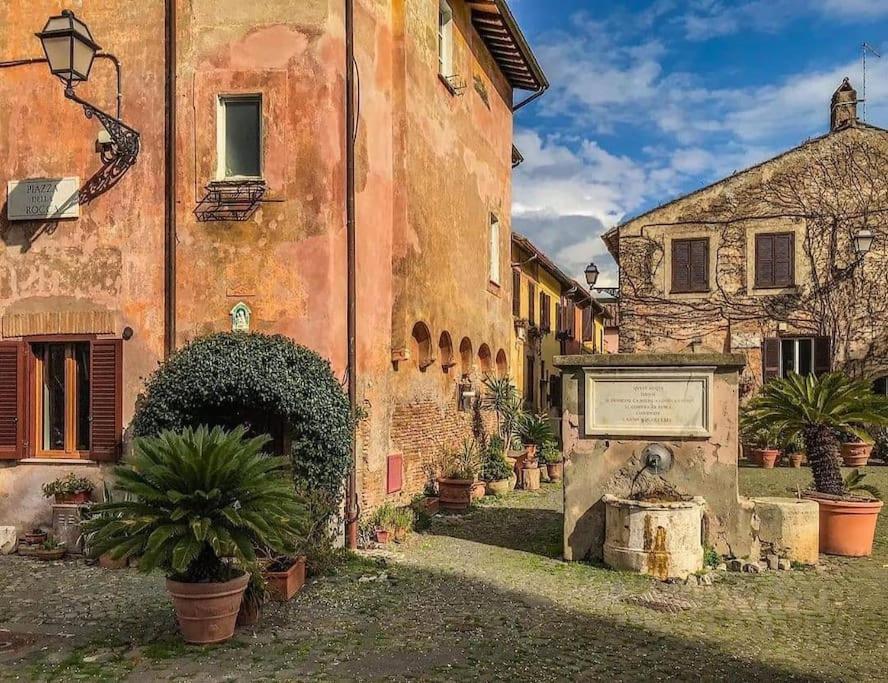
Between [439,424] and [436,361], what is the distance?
1081 millimetres

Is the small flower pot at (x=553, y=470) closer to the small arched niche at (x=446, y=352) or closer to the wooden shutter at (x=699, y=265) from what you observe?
the small arched niche at (x=446, y=352)

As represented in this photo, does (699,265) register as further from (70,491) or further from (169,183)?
(70,491)

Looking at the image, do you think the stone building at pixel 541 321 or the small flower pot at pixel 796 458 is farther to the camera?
the stone building at pixel 541 321

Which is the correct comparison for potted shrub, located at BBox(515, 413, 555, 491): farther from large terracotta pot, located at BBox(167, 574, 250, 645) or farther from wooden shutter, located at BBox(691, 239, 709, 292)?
large terracotta pot, located at BBox(167, 574, 250, 645)

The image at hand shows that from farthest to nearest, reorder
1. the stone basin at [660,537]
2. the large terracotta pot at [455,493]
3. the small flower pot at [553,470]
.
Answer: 1. the small flower pot at [553,470]
2. the large terracotta pot at [455,493]
3. the stone basin at [660,537]

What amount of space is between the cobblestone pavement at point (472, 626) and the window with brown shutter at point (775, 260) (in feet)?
37.4

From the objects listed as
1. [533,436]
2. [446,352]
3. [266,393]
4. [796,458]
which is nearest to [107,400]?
[266,393]

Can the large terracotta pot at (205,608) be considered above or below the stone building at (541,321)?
below

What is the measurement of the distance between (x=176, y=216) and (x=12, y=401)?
321 centimetres

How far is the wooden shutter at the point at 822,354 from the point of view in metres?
20.3

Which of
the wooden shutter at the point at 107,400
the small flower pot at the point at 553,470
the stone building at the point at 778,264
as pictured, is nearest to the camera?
the wooden shutter at the point at 107,400

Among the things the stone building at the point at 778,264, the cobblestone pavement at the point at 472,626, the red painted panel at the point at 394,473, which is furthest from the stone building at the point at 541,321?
the cobblestone pavement at the point at 472,626

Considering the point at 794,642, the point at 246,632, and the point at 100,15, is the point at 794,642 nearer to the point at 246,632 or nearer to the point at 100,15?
the point at 246,632

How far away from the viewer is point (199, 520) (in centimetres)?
634
